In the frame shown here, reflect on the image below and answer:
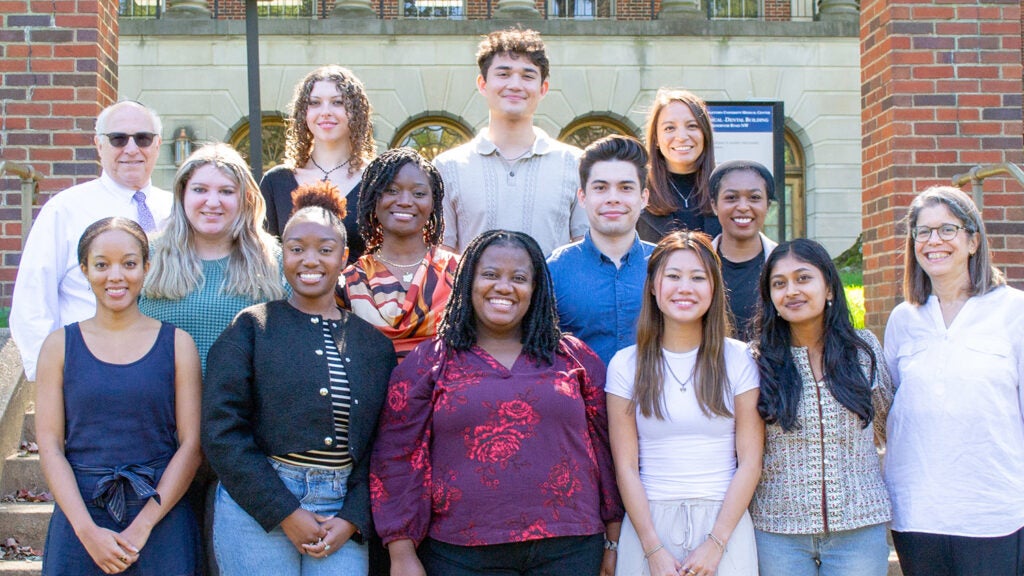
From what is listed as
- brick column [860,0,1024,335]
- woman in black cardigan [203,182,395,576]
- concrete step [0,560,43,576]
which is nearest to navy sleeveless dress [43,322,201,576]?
woman in black cardigan [203,182,395,576]

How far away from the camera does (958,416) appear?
3.46 metres

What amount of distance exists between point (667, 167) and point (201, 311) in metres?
2.24

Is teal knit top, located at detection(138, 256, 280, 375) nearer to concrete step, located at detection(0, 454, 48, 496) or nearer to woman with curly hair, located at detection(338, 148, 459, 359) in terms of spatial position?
woman with curly hair, located at detection(338, 148, 459, 359)

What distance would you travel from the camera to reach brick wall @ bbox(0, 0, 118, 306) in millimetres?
6055

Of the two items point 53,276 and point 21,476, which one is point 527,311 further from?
point 21,476

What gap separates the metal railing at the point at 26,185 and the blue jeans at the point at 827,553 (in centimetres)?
471

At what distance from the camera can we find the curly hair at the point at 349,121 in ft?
A: 15.2


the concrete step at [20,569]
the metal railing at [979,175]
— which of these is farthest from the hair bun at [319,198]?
the metal railing at [979,175]

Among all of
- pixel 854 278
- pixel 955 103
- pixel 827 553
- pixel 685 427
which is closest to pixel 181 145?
pixel 854 278

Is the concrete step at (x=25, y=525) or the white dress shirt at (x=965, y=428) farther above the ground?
the white dress shirt at (x=965, y=428)

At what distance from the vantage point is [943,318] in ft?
11.9

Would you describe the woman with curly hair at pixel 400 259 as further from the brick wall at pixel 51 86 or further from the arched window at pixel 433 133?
the arched window at pixel 433 133

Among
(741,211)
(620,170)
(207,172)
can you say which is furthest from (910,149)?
(207,172)

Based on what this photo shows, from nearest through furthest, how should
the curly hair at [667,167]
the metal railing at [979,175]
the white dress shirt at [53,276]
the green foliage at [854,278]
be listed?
the white dress shirt at [53,276] → the curly hair at [667,167] → the metal railing at [979,175] → the green foliage at [854,278]
